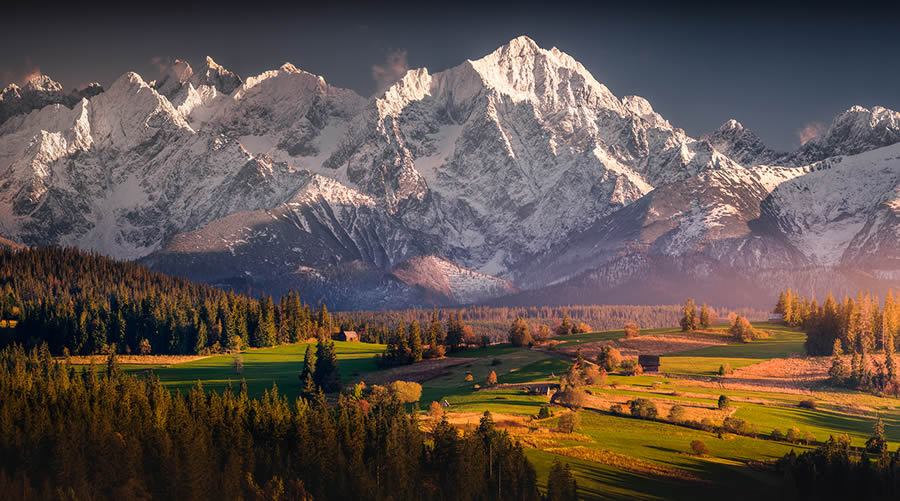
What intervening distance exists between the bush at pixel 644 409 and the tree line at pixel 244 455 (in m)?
28.6

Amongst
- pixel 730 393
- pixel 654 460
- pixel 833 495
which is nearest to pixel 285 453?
pixel 654 460

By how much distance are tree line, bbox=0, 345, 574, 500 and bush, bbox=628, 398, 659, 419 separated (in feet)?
93.7

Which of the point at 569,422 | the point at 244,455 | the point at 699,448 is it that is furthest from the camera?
the point at 569,422

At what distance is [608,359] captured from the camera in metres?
162

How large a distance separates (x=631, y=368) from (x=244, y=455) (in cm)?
8134

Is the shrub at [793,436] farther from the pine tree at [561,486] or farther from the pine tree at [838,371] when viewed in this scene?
the pine tree at [838,371]

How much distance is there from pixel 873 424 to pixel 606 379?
42.9m

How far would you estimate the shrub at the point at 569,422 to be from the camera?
11262cm

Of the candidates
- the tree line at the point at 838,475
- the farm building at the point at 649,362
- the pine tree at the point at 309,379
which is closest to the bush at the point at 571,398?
the tree line at the point at 838,475

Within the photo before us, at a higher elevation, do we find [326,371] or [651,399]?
[326,371]

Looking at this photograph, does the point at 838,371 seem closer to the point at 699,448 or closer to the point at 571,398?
the point at 571,398

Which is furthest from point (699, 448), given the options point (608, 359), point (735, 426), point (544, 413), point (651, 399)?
point (608, 359)

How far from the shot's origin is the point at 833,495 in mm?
89250

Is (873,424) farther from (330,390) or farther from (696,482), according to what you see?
(330,390)
